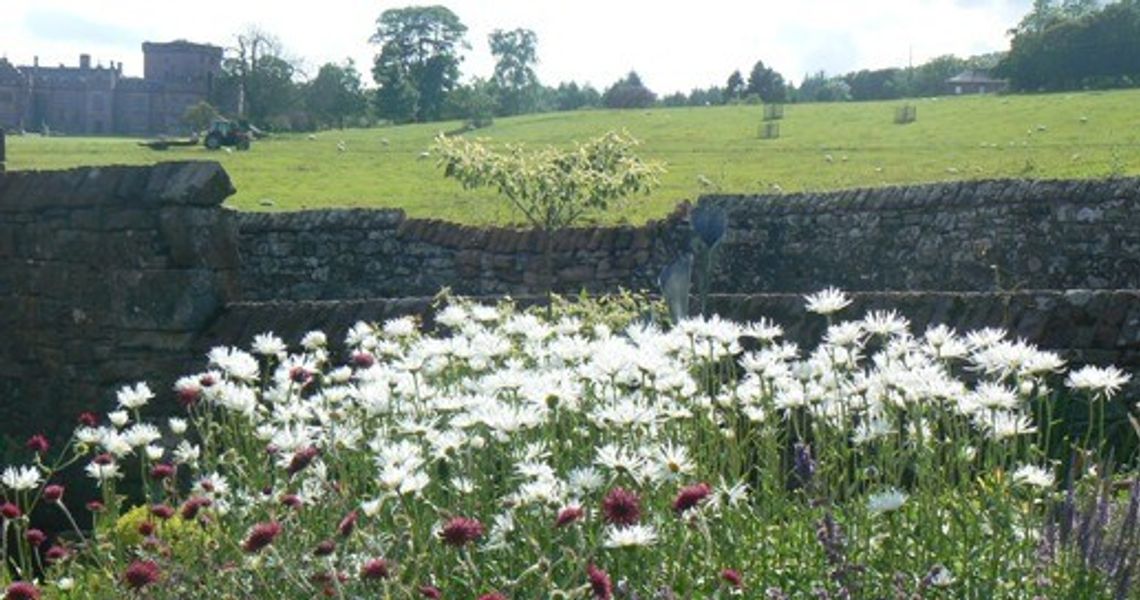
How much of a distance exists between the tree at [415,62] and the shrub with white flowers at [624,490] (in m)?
61.8

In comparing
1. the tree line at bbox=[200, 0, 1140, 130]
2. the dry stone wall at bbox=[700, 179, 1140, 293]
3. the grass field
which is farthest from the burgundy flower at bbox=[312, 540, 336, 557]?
the tree line at bbox=[200, 0, 1140, 130]

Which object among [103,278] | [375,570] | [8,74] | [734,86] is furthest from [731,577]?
[8,74]

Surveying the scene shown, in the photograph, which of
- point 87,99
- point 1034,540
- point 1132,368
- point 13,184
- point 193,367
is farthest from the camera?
point 87,99

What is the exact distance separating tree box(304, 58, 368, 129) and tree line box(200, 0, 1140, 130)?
46mm

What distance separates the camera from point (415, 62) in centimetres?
8844

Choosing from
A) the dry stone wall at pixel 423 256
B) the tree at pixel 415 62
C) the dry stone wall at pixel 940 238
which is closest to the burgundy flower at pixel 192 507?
the dry stone wall at pixel 940 238

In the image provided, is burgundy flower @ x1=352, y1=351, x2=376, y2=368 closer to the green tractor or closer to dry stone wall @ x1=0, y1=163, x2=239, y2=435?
dry stone wall @ x1=0, y1=163, x2=239, y2=435

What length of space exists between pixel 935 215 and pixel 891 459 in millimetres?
10539

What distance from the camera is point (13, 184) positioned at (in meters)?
11.3

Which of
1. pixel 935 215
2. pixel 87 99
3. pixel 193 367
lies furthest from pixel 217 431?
pixel 87 99

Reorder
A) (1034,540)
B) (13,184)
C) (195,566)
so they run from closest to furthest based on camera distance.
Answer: (1034,540)
(195,566)
(13,184)

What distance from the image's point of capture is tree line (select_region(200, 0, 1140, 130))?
57.3 meters

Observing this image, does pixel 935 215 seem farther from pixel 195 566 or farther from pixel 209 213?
pixel 195 566

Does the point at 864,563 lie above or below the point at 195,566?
above
